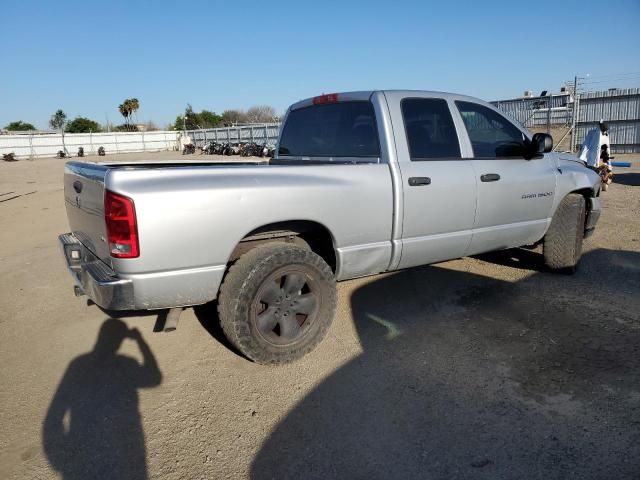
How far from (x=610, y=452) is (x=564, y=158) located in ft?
11.8

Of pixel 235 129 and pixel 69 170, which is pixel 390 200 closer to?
pixel 69 170

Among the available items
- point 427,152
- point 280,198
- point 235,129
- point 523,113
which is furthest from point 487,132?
point 235,129

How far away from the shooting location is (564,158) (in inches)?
205

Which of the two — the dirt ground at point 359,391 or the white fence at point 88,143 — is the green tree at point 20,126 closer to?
the white fence at point 88,143

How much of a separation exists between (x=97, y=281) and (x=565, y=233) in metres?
4.51

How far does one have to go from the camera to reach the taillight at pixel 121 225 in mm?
2762

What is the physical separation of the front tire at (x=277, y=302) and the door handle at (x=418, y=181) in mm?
983

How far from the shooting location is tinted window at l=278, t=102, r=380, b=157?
4059mm

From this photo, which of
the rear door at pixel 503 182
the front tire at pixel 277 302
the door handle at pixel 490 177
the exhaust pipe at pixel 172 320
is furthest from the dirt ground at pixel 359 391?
the door handle at pixel 490 177

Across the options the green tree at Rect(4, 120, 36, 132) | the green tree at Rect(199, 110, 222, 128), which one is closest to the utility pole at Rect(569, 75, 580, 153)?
the green tree at Rect(199, 110, 222, 128)

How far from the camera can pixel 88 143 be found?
50.2 metres

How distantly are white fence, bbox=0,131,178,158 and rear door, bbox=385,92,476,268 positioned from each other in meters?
51.6

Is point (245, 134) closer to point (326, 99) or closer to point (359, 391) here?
point (326, 99)

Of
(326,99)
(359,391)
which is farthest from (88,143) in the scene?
(359,391)
